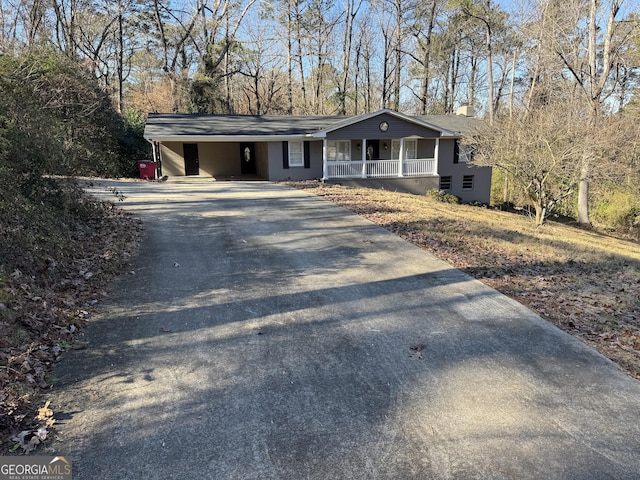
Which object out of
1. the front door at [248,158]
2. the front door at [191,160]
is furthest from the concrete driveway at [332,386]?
the front door at [248,158]

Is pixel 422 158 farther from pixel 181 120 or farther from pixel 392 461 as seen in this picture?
pixel 392 461

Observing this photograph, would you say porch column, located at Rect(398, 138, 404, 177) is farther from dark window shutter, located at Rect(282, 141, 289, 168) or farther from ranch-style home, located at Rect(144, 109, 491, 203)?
dark window shutter, located at Rect(282, 141, 289, 168)

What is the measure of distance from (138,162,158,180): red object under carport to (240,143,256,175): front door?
4.55 m

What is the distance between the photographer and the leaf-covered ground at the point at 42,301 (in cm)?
298

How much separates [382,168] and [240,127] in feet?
23.5

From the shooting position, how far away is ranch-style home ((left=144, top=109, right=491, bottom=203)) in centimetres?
2041

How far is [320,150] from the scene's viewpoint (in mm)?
21344

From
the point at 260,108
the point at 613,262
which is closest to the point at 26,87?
the point at 613,262

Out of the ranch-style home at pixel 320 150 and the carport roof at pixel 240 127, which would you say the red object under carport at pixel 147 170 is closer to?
the ranch-style home at pixel 320 150

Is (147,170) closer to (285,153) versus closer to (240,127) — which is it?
(240,127)

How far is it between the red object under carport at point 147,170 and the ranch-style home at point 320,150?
63 centimetres

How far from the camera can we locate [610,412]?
3.27 m

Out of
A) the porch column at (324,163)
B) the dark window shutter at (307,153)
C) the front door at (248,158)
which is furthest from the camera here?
the front door at (248,158)

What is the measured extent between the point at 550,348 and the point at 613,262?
5632 mm
